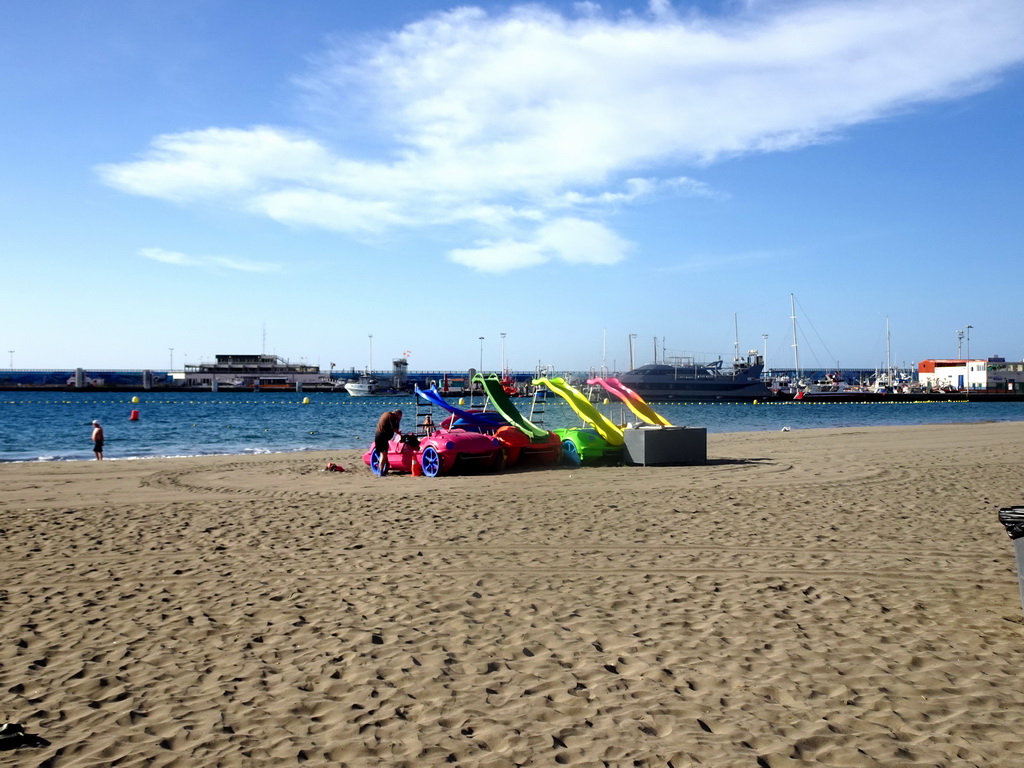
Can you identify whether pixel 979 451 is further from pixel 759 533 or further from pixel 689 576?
pixel 689 576

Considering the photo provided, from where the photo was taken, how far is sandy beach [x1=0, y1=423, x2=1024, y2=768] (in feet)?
13.2

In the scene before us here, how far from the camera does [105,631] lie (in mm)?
5750

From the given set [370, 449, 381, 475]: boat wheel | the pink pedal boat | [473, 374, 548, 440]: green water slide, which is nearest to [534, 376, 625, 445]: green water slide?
[473, 374, 548, 440]: green water slide

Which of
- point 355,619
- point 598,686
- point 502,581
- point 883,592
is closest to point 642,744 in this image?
point 598,686

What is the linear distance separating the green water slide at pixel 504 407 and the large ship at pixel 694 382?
211 feet

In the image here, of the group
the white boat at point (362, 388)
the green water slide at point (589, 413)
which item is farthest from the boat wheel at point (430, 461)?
the white boat at point (362, 388)

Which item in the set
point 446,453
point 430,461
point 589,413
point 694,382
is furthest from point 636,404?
point 694,382

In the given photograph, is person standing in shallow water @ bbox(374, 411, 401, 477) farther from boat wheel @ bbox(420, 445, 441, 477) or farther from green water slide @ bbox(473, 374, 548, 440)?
green water slide @ bbox(473, 374, 548, 440)

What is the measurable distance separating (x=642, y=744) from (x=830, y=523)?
6.83 meters

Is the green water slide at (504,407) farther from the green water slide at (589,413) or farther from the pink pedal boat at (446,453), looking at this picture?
the green water slide at (589,413)

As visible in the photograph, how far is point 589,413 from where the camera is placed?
17.6m

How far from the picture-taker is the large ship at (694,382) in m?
82.0

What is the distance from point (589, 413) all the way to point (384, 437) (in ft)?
15.5

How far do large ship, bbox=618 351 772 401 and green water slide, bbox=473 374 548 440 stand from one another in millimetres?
64184
